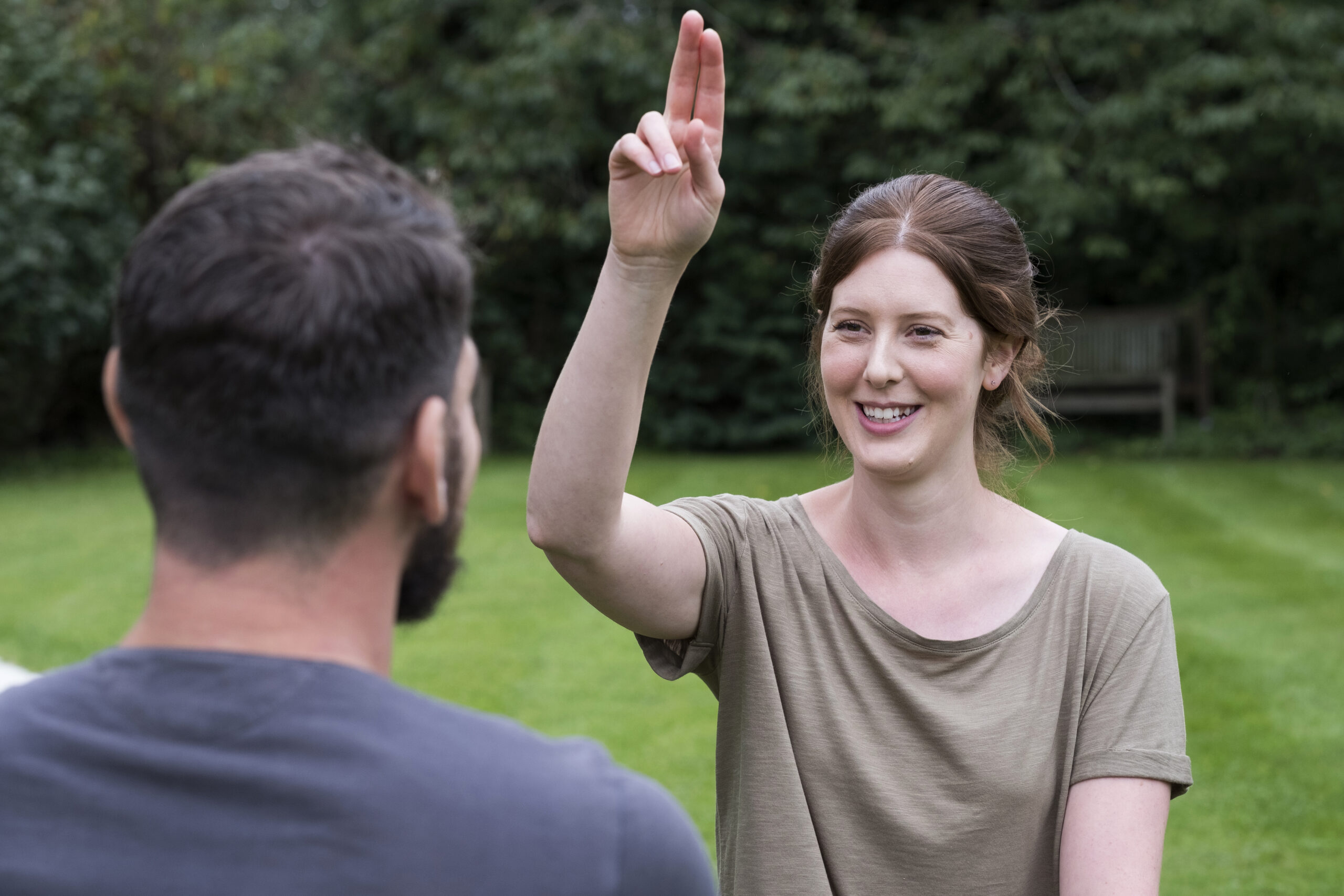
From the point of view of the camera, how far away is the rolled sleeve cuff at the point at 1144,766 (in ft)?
6.46

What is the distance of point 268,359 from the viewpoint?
3.53 ft

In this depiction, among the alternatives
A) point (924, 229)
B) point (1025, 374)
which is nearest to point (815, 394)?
point (1025, 374)

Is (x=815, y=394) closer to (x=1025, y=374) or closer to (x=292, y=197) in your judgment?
(x=1025, y=374)

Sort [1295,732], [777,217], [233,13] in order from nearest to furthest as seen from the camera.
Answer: [1295,732] → [777,217] → [233,13]

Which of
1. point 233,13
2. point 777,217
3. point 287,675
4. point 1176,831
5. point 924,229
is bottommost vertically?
point 1176,831

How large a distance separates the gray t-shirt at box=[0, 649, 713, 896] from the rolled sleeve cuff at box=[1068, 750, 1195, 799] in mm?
1126

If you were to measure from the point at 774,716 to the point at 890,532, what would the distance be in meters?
0.41

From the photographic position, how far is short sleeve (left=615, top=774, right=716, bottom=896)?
1.05 meters

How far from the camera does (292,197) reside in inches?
44.9

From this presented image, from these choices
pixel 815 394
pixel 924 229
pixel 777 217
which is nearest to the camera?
pixel 924 229

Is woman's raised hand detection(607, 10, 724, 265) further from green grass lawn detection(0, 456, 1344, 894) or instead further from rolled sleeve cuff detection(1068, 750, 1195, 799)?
green grass lawn detection(0, 456, 1344, 894)

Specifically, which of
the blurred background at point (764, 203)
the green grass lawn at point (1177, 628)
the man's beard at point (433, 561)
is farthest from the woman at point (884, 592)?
the blurred background at point (764, 203)

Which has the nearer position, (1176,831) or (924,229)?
(924,229)

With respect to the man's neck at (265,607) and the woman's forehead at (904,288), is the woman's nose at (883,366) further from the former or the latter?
the man's neck at (265,607)
